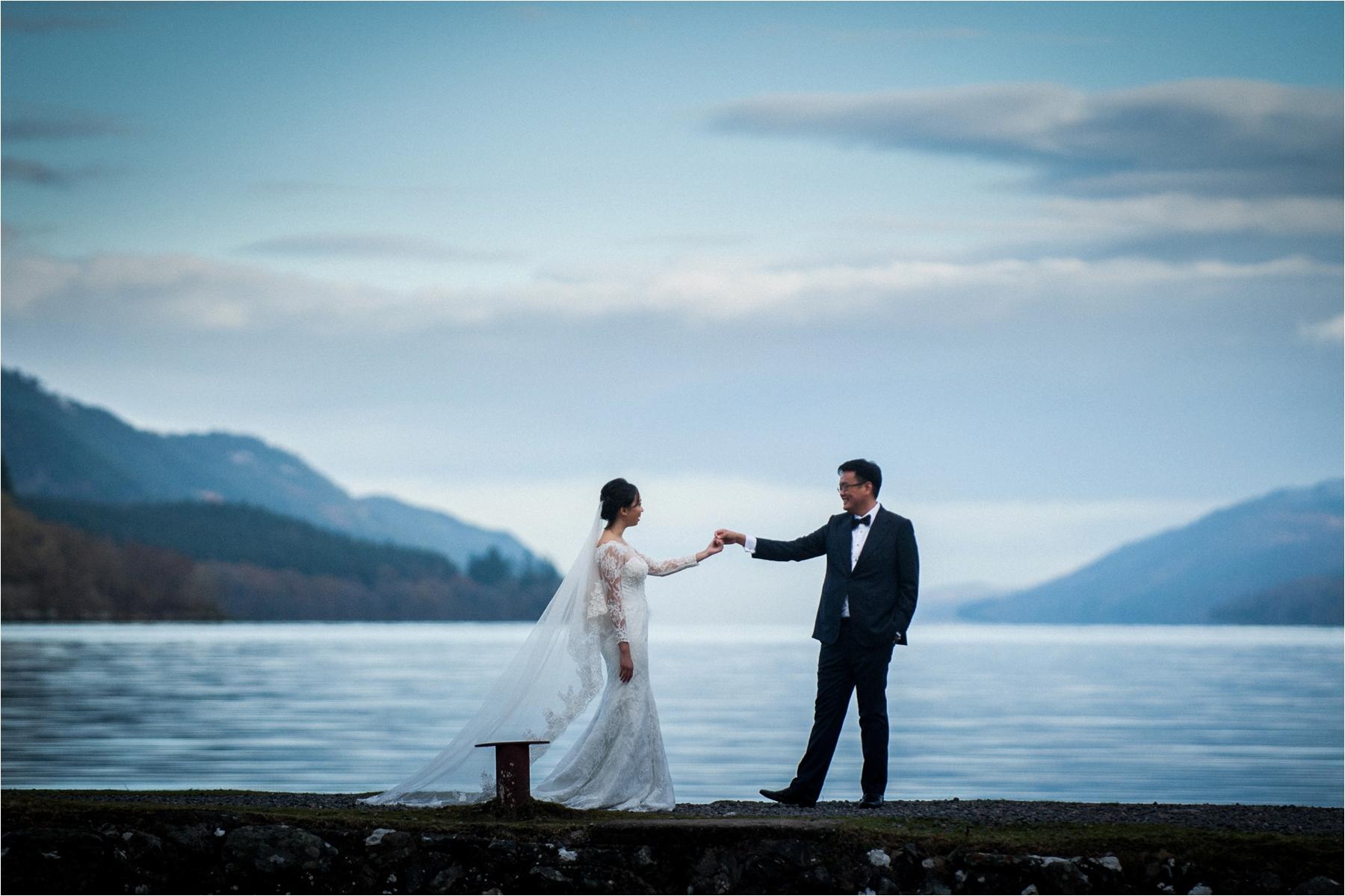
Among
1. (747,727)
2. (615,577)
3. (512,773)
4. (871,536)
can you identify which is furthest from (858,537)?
(747,727)

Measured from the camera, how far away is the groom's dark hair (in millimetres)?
13133

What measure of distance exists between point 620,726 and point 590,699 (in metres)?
0.56

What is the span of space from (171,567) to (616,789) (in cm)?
18858

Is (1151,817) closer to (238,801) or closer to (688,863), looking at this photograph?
(688,863)

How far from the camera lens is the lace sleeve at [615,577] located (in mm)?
12703

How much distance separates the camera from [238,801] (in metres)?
12.5

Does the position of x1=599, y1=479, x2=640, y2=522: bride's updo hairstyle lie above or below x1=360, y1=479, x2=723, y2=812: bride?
above

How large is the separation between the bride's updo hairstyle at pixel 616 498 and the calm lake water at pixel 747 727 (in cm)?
601

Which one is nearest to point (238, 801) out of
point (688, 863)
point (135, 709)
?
point (688, 863)

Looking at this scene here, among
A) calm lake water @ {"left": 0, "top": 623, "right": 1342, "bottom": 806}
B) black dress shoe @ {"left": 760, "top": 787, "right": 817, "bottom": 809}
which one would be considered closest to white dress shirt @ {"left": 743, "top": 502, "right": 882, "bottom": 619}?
black dress shoe @ {"left": 760, "top": 787, "right": 817, "bottom": 809}

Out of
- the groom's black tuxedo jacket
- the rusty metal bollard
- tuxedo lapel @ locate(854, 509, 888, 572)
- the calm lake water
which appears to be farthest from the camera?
the calm lake water

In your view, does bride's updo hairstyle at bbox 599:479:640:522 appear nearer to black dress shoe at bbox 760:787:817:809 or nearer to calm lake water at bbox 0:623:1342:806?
black dress shoe at bbox 760:787:817:809

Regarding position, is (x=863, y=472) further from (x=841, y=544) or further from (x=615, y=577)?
(x=615, y=577)

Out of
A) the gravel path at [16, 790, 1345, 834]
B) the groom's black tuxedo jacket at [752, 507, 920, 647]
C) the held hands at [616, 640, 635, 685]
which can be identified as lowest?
the gravel path at [16, 790, 1345, 834]
